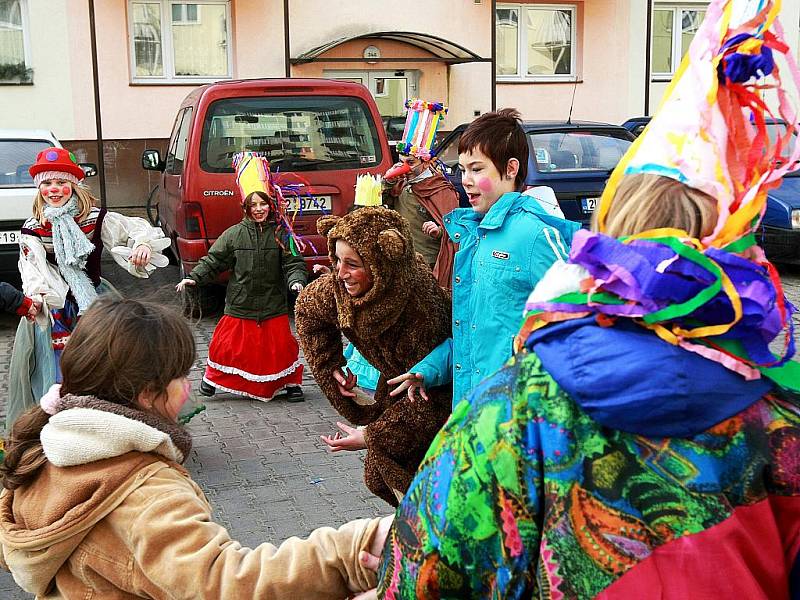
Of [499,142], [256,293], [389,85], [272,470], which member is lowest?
[272,470]

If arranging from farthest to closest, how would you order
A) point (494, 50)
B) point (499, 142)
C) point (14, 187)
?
1. point (494, 50)
2. point (14, 187)
3. point (499, 142)

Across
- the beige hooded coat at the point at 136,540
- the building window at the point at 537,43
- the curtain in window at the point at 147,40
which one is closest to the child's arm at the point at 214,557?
the beige hooded coat at the point at 136,540

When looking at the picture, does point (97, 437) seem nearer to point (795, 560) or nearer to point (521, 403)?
point (521, 403)

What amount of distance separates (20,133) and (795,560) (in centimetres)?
1074

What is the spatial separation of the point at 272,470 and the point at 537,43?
15.4m

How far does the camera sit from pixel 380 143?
1005cm

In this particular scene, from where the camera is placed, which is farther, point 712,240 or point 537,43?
point 537,43

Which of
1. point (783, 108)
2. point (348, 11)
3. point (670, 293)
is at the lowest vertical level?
point (670, 293)

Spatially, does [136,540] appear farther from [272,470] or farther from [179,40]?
[179,40]

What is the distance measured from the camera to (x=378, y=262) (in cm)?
371

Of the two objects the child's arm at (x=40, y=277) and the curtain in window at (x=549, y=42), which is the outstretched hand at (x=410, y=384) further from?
the curtain in window at (x=549, y=42)

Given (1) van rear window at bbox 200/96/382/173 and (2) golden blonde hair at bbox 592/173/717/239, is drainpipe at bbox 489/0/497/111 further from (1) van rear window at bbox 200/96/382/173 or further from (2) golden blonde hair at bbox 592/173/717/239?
(2) golden blonde hair at bbox 592/173/717/239

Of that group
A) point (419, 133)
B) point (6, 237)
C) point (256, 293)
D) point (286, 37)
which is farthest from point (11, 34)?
point (256, 293)

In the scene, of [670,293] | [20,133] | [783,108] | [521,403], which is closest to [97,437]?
[521,403]
